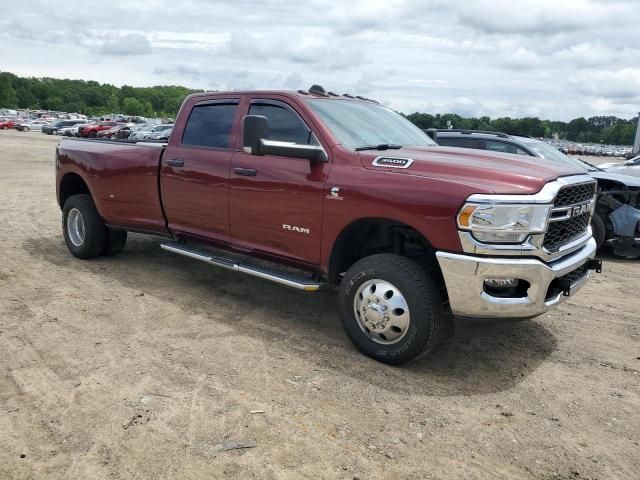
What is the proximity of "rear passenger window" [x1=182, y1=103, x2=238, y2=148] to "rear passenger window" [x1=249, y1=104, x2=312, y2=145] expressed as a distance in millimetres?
336

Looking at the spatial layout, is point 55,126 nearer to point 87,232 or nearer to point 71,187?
point 71,187

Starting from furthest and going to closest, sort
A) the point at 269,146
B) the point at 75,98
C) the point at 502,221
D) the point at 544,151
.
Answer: the point at 75,98, the point at 544,151, the point at 269,146, the point at 502,221

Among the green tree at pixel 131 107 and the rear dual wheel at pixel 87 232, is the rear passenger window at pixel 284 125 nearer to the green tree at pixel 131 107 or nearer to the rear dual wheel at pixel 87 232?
the rear dual wheel at pixel 87 232

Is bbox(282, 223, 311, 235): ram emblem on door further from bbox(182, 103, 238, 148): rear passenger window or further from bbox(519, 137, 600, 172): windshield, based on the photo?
bbox(519, 137, 600, 172): windshield

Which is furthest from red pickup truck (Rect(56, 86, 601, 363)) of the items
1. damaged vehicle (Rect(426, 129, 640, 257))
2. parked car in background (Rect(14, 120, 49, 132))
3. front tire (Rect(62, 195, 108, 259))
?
parked car in background (Rect(14, 120, 49, 132))

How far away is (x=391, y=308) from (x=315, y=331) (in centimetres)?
101

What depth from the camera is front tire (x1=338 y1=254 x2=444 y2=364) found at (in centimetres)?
372

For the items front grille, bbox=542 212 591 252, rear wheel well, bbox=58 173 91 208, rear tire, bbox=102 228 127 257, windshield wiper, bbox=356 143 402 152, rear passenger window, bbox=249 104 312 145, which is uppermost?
rear passenger window, bbox=249 104 312 145

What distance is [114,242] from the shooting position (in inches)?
264

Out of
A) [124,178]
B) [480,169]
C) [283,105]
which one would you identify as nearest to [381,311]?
[480,169]

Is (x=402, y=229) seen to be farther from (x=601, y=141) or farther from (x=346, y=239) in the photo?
(x=601, y=141)

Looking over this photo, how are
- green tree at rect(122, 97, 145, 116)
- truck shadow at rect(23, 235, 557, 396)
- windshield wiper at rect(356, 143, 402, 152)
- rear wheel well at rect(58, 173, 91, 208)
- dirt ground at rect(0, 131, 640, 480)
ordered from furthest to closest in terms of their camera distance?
1. green tree at rect(122, 97, 145, 116)
2. rear wheel well at rect(58, 173, 91, 208)
3. windshield wiper at rect(356, 143, 402, 152)
4. truck shadow at rect(23, 235, 557, 396)
5. dirt ground at rect(0, 131, 640, 480)

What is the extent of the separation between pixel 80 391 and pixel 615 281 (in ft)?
19.5

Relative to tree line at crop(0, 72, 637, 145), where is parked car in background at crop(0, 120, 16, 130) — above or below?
below
